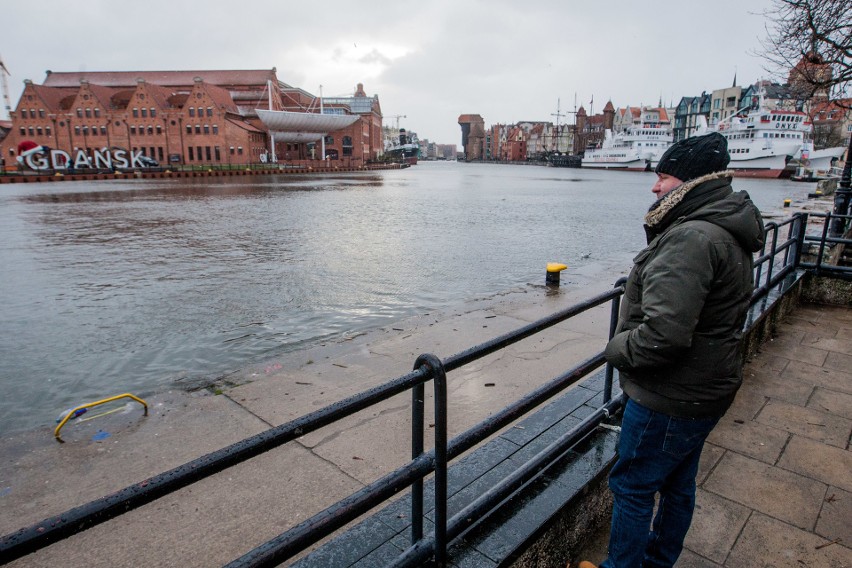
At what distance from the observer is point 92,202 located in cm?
3052

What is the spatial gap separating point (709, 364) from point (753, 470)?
193 cm

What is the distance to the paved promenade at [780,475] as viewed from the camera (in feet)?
8.80

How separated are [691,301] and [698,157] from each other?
0.62m

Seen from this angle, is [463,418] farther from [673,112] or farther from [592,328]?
[673,112]

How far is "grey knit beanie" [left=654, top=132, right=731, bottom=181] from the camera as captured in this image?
6.68 feet

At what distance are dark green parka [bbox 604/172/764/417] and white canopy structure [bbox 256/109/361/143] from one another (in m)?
93.1

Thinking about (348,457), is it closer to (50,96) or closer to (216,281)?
(216,281)

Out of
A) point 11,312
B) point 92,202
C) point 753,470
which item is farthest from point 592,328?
point 92,202

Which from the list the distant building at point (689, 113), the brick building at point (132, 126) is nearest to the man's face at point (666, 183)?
the brick building at point (132, 126)

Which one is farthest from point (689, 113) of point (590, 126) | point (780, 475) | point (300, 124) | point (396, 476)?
point (396, 476)

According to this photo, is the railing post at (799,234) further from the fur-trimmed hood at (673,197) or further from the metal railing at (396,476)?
the fur-trimmed hood at (673,197)

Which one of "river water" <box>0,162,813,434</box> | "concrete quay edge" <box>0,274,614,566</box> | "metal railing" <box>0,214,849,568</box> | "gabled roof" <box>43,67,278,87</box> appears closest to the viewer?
"metal railing" <box>0,214,849,568</box>

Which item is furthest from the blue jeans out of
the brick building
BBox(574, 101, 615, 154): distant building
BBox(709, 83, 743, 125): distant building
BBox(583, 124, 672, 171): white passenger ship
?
BBox(574, 101, 615, 154): distant building

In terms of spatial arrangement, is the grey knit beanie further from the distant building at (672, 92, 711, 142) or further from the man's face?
the distant building at (672, 92, 711, 142)
